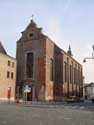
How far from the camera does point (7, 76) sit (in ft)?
223

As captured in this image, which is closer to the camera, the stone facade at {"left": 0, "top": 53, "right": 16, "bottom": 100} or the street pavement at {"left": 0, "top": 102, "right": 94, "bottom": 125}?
the street pavement at {"left": 0, "top": 102, "right": 94, "bottom": 125}

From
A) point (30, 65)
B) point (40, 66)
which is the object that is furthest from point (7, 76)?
point (40, 66)

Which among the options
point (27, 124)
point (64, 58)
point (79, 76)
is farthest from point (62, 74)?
point (27, 124)

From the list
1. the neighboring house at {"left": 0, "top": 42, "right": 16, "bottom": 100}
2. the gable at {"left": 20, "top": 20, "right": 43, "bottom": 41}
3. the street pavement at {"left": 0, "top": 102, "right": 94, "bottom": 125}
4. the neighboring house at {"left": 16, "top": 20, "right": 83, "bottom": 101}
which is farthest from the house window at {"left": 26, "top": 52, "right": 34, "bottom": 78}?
the street pavement at {"left": 0, "top": 102, "right": 94, "bottom": 125}

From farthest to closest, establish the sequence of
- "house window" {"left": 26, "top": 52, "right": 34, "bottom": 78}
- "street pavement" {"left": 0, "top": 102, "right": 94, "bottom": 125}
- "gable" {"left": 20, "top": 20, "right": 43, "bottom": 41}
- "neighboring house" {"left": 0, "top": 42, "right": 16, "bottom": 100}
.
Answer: "gable" {"left": 20, "top": 20, "right": 43, "bottom": 41} < "house window" {"left": 26, "top": 52, "right": 34, "bottom": 78} < "neighboring house" {"left": 0, "top": 42, "right": 16, "bottom": 100} < "street pavement" {"left": 0, "top": 102, "right": 94, "bottom": 125}

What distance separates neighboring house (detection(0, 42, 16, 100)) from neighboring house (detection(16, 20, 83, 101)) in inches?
147

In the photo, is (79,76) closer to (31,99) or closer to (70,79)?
(70,79)

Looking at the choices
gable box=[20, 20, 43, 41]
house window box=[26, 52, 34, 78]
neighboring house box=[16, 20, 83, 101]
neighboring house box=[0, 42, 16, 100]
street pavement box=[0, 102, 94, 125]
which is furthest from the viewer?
gable box=[20, 20, 43, 41]

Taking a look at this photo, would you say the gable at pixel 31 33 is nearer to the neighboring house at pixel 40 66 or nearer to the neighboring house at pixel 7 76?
the neighboring house at pixel 40 66

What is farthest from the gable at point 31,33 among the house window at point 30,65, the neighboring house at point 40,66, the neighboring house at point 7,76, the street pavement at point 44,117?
the street pavement at point 44,117

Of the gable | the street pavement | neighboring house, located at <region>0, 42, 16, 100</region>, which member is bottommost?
the street pavement

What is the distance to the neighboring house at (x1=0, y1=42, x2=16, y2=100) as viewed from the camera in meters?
65.6

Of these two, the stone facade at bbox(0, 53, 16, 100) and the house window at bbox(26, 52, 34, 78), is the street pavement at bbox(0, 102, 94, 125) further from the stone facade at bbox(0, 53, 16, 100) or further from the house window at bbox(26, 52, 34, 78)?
the house window at bbox(26, 52, 34, 78)

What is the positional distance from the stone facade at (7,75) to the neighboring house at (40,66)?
3702 millimetres
